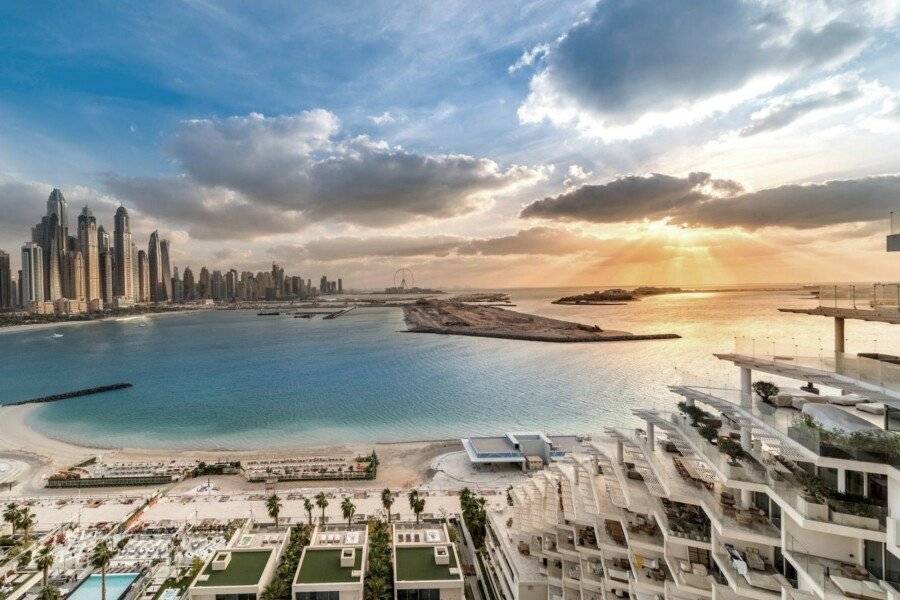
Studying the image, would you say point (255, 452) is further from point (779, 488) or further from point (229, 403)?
point (779, 488)

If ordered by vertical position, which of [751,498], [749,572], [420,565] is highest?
[751,498]

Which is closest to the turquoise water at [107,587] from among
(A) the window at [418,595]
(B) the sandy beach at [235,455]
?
(B) the sandy beach at [235,455]

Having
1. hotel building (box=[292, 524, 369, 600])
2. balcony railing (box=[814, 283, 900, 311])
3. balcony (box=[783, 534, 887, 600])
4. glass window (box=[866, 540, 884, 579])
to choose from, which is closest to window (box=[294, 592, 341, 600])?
hotel building (box=[292, 524, 369, 600])

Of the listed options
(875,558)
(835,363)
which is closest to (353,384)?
(835,363)

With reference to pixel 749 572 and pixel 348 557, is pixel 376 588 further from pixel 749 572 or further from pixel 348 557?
pixel 749 572

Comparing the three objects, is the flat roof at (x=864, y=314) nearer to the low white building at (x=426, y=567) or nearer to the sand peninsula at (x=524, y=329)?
the low white building at (x=426, y=567)

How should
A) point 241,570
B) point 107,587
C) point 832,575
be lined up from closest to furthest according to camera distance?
1. point 832,575
2. point 241,570
3. point 107,587
